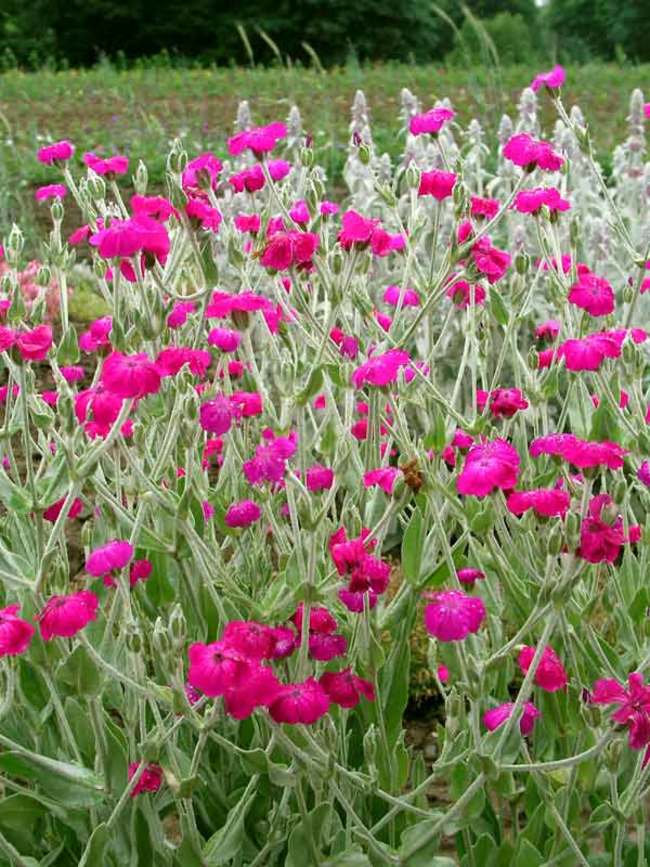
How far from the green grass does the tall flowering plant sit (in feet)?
12.0

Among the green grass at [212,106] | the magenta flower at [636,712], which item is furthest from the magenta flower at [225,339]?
the green grass at [212,106]

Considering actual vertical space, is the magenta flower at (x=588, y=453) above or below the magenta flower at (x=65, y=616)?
above

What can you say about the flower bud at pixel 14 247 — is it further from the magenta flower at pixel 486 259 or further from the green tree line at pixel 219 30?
the green tree line at pixel 219 30

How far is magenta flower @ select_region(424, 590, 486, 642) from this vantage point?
146 centimetres

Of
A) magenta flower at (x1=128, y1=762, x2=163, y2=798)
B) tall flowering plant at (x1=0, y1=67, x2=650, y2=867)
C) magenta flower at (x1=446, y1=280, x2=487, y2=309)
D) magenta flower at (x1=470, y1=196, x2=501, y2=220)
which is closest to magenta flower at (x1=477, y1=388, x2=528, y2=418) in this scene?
tall flowering plant at (x1=0, y1=67, x2=650, y2=867)

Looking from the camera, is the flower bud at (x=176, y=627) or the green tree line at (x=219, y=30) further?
the green tree line at (x=219, y=30)

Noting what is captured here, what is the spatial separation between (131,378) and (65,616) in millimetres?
323

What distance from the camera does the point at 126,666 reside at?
1.86 m

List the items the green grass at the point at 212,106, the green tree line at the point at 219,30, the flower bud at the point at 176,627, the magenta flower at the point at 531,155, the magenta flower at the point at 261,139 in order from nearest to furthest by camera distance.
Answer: the flower bud at the point at 176,627
the magenta flower at the point at 531,155
the magenta flower at the point at 261,139
the green grass at the point at 212,106
the green tree line at the point at 219,30

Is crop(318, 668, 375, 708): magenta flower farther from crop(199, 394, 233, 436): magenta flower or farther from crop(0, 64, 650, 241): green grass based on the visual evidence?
crop(0, 64, 650, 241): green grass

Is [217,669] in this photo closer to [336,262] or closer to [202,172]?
[336,262]

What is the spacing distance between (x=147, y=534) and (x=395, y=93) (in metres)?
9.24

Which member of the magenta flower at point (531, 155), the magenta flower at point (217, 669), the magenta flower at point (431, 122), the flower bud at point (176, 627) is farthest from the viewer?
the magenta flower at point (431, 122)

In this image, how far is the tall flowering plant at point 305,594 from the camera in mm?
1490
